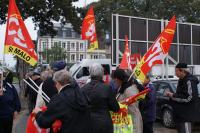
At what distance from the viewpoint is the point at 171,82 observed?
14203 mm

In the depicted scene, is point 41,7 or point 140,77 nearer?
point 140,77

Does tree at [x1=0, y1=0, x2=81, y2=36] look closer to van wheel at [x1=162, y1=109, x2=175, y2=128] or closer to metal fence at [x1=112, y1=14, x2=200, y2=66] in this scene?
metal fence at [x1=112, y1=14, x2=200, y2=66]

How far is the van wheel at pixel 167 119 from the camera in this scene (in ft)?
44.3

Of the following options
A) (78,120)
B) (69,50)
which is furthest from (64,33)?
(78,120)

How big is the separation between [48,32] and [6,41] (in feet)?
68.4

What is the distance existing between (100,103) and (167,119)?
314 inches

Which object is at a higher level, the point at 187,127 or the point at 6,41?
the point at 6,41

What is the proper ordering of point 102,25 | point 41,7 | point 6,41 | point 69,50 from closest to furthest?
1. point 6,41
2. point 41,7
3. point 102,25
4. point 69,50

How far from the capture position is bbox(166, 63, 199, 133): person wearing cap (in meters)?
7.54

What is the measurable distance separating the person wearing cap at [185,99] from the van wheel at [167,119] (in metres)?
5.81

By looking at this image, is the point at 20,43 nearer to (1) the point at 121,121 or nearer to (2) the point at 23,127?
(1) the point at 121,121

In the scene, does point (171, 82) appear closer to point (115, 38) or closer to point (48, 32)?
point (115, 38)

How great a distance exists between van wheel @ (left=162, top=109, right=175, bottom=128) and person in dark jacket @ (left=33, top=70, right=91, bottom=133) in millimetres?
8626

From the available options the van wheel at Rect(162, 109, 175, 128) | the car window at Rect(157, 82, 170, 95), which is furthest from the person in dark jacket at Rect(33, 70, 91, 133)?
the car window at Rect(157, 82, 170, 95)
